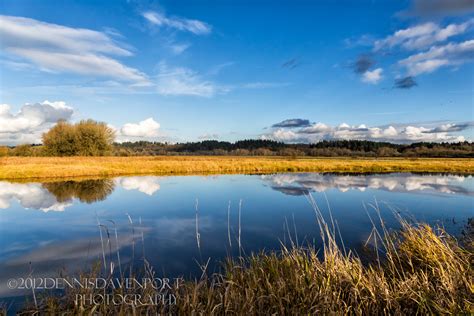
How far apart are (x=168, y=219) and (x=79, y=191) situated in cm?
1191

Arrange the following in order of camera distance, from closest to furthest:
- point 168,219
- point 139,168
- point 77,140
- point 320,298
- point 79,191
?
point 320,298 < point 168,219 < point 79,191 < point 139,168 < point 77,140

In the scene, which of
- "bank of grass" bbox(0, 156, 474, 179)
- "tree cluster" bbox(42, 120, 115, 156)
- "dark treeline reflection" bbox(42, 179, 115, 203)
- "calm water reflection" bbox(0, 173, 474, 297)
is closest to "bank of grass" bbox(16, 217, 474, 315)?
"calm water reflection" bbox(0, 173, 474, 297)

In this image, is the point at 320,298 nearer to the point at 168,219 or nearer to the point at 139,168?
the point at 168,219

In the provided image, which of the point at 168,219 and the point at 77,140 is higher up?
the point at 77,140

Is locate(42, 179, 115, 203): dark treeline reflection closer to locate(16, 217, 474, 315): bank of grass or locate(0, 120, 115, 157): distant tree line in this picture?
A: locate(16, 217, 474, 315): bank of grass

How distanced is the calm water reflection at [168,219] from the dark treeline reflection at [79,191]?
69 mm

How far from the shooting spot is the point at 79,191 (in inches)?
923

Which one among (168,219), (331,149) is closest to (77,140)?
(168,219)

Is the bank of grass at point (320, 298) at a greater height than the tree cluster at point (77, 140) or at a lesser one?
lesser

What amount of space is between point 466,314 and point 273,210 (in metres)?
12.7

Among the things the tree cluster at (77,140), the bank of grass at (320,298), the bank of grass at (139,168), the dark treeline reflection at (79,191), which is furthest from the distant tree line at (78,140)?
the bank of grass at (320,298)

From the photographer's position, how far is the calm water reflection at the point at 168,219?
31.3 ft

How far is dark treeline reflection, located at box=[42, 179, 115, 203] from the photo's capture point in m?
20.6

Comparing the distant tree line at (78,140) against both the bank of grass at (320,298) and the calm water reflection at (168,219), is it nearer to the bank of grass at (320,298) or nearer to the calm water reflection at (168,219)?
the calm water reflection at (168,219)
